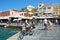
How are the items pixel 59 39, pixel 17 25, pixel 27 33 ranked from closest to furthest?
1. pixel 59 39
2. pixel 27 33
3. pixel 17 25

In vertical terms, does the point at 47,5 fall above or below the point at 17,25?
above

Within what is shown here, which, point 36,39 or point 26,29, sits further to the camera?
point 26,29

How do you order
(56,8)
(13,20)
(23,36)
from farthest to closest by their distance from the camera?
(56,8) → (13,20) → (23,36)

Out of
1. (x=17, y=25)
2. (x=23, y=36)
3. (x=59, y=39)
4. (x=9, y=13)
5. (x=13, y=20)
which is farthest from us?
(x=9, y=13)

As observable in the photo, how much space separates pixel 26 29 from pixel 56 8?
73.3m

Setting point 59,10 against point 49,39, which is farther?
point 59,10

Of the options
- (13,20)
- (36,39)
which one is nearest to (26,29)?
(36,39)

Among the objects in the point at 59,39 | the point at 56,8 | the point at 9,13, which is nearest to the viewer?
the point at 59,39

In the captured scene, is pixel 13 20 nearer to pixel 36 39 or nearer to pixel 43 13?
pixel 43 13

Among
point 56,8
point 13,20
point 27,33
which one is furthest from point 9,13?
point 27,33

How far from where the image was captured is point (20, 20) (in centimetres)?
7644

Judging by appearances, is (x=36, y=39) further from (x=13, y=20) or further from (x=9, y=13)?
(x=9, y=13)

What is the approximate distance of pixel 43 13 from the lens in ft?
296

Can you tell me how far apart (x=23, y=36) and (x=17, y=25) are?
1868 inches
